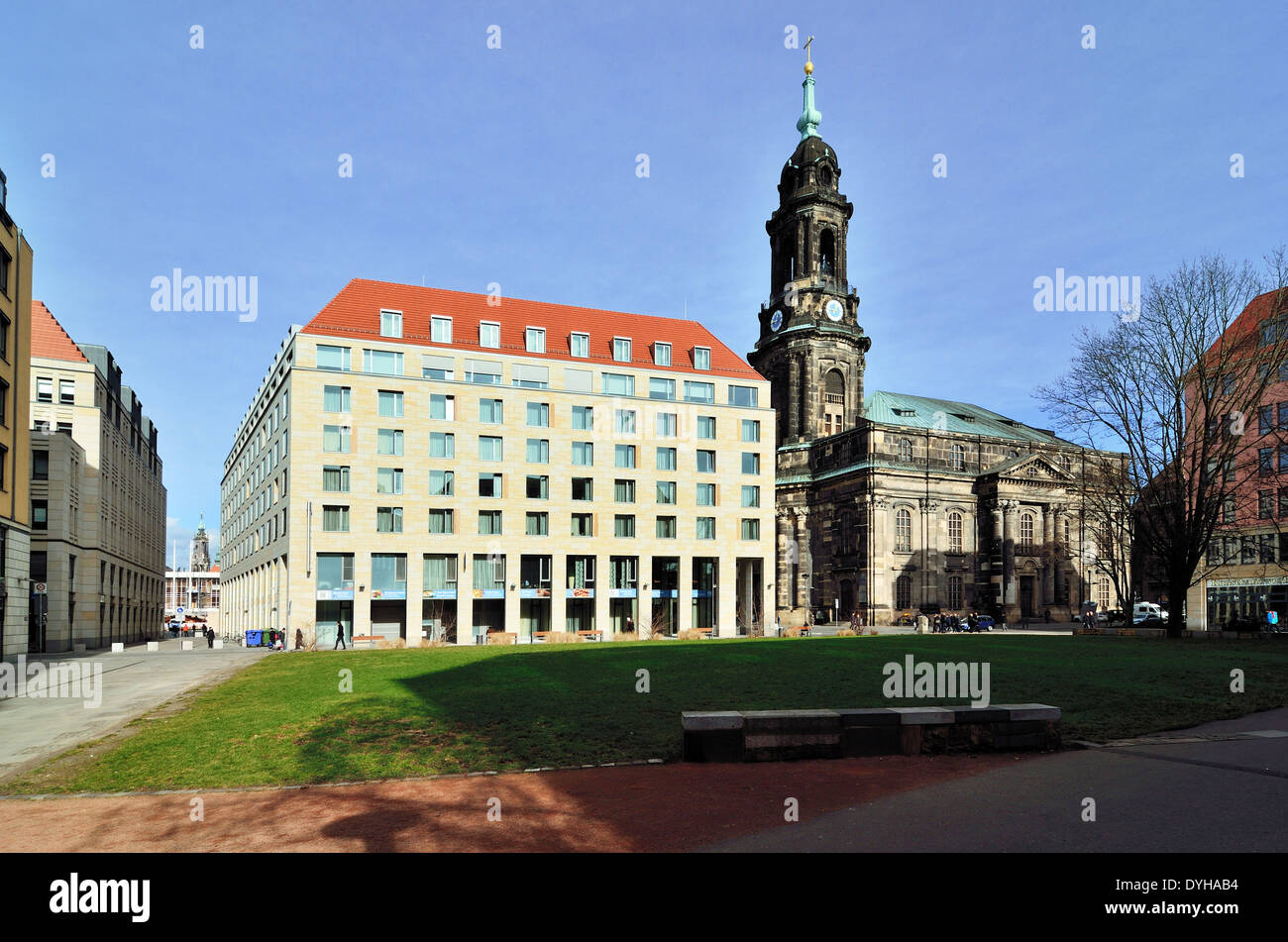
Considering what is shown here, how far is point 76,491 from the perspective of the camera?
59.8 m

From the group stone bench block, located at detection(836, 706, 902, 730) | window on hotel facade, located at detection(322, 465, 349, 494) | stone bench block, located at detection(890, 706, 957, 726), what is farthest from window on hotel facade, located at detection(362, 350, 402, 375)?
stone bench block, located at detection(890, 706, 957, 726)

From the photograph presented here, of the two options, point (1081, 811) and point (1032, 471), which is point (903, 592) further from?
point (1081, 811)

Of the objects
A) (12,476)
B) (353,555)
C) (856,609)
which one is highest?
(12,476)

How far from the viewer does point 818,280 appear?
337 ft

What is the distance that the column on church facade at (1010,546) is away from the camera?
91500 millimetres

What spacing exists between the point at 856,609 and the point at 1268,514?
49.1 m

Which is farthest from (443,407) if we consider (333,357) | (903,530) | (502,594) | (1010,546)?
(1010,546)

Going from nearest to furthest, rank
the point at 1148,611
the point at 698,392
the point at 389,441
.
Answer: the point at 389,441, the point at 698,392, the point at 1148,611

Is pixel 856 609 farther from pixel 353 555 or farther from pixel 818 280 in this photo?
pixel 353 555

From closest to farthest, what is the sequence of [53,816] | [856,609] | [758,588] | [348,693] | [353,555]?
[53,816], [348,693], [353,555], [758,588], [856,609]

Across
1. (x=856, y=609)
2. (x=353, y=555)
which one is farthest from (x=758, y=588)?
(x=353, y=555)

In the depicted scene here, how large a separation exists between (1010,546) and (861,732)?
286 ft

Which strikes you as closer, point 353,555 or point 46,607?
point 46,607
